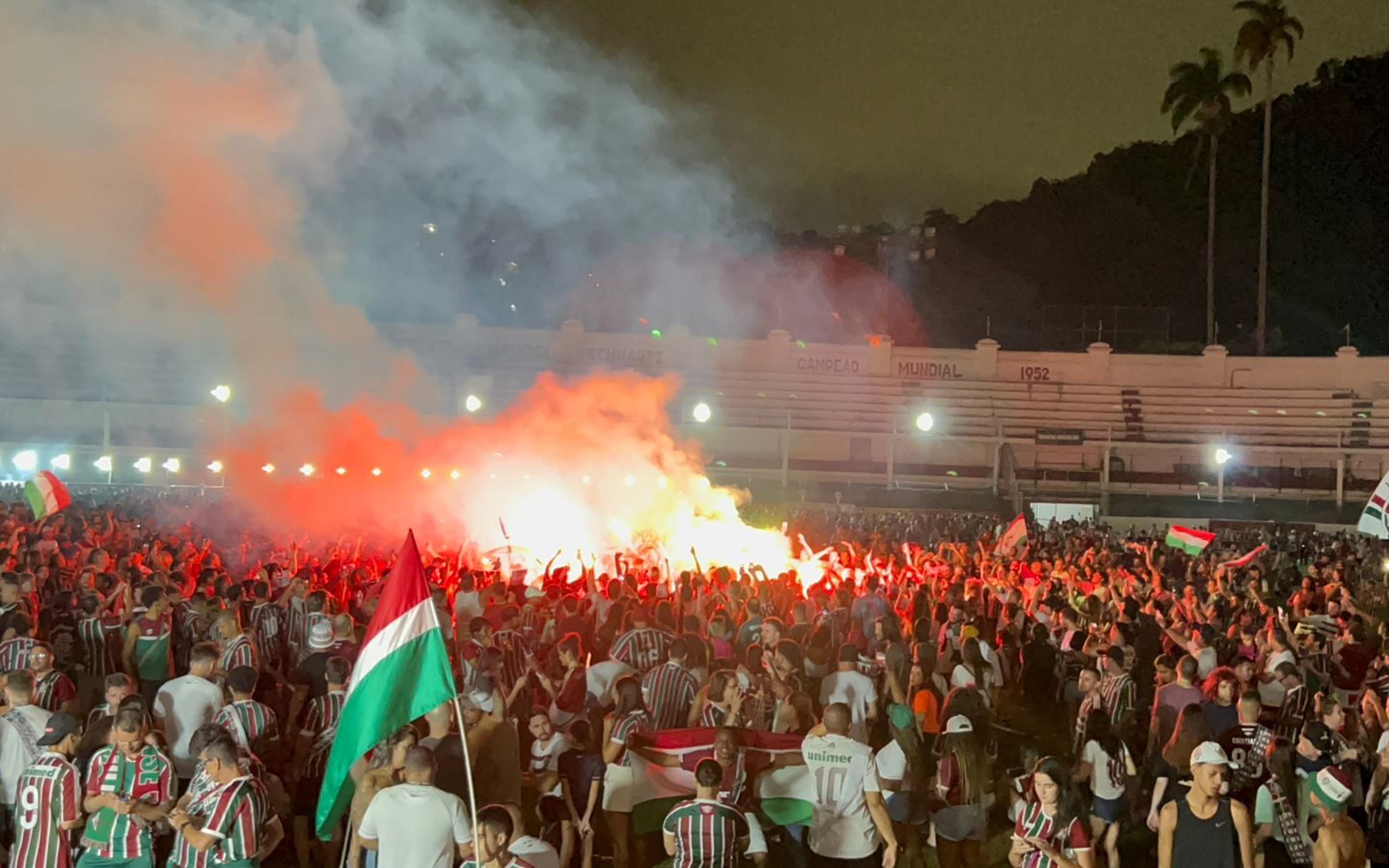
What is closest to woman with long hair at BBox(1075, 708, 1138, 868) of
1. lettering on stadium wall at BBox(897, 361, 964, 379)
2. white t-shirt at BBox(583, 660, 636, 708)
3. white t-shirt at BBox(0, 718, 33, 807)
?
white t-shirt at BBox(583, 660, 636, 708)

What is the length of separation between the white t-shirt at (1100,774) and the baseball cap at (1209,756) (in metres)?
1.66

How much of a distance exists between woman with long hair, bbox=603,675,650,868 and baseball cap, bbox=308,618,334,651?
2228mm

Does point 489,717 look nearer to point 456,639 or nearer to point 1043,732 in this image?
point 456,639

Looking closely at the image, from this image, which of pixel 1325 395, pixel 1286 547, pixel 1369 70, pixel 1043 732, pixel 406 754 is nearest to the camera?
pixel 406 754

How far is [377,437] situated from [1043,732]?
1691 cm

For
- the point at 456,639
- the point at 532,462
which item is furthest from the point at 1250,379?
the point at 456,639

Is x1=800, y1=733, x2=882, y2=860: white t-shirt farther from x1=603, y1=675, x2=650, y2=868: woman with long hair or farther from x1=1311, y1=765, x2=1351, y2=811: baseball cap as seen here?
x1=1311, y1=765, x2=1351, y2=811: baseball cap

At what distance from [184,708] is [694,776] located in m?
2.85

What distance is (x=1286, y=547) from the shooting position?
27953 mm

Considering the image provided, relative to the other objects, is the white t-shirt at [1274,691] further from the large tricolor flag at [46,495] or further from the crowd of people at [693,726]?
the large tricolor flag at [46,495]

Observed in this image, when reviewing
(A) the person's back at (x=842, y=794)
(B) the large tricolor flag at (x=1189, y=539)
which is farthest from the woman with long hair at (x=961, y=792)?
(B) the large tricolor flag at (x=1189, y=539)

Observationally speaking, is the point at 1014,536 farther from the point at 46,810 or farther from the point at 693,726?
the point at 46,810

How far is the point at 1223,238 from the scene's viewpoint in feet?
222

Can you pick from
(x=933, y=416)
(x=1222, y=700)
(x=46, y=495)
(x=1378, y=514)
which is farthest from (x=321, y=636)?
(x=933, y=416)
